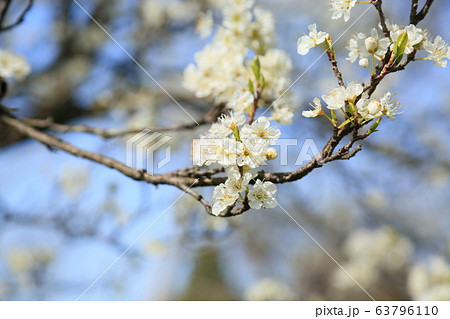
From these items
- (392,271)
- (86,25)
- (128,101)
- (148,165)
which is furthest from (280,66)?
(392,271)

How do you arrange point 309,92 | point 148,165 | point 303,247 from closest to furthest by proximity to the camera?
1. point 148,165
2. point 309,92
3. point 303,247

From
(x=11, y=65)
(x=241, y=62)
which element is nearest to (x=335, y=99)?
(x=241, y=62)

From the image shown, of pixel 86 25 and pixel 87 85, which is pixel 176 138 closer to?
pixel 87 85

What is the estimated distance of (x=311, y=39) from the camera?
1031 millimetres

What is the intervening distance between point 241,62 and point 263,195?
0.71m

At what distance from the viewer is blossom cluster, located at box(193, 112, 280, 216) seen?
3.16ft

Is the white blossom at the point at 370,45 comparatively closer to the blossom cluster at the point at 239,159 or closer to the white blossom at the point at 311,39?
the white blossom at the point at 311,39

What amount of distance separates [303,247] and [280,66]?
463 cm

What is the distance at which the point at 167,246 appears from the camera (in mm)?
2883

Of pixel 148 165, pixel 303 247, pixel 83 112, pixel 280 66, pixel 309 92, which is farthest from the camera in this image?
pixel 303 247

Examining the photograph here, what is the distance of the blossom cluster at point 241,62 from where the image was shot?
1.50 meters

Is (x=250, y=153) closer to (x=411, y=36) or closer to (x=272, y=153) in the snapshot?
(x=272, y=153)

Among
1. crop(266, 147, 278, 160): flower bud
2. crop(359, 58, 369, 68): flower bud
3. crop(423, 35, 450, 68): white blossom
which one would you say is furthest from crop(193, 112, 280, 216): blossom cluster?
crop(423, 35, 450, 68): white blossom

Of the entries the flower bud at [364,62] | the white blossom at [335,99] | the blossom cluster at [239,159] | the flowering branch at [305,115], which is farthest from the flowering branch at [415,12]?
the blossom cluster at [239,159]
